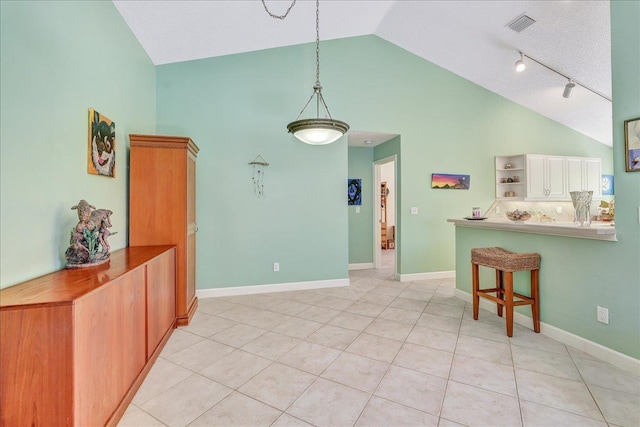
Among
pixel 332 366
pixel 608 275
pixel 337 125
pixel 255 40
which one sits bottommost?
pixel 332 366

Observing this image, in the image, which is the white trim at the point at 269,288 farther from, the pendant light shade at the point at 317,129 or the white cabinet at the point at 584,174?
the white cabinet at the point at 584,174

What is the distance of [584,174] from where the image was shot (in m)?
5.42

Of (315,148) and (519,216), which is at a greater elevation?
(315,148)

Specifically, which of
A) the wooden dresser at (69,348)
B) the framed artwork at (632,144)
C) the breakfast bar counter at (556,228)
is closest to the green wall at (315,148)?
the breakfast bar counter at (556,228)

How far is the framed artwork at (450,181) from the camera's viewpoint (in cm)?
482

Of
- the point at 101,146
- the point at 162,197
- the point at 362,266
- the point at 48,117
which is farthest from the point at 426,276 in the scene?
the point at 48,117

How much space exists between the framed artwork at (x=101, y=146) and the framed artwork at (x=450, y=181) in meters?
4.45

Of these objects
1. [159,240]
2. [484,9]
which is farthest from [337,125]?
[484,9]

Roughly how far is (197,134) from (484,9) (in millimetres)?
4006

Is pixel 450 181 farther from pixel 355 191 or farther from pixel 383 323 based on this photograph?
pixel 383 323

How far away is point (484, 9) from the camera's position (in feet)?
11.2

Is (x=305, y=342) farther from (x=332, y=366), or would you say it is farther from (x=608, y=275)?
(x=608, y=275)

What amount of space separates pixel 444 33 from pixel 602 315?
3.94m

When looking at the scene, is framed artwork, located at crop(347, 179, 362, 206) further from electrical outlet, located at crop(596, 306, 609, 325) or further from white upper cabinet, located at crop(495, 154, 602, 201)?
electrical outlet, located at crop(596, 306, 609, 325)
